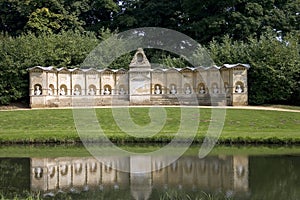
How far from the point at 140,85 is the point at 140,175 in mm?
19469

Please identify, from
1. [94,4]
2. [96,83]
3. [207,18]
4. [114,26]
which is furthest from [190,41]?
[96,83]

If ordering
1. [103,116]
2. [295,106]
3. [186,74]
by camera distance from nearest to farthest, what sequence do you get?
[103,116] → [295,106] → [186,74]

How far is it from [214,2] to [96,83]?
15187mm

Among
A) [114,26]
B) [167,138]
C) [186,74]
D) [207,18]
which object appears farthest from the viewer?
[114,26]

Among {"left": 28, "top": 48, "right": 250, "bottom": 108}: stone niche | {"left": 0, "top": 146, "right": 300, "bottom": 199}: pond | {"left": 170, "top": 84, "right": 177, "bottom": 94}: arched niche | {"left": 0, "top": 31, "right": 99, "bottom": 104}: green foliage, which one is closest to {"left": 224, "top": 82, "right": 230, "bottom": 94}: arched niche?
{"left": 28, "top": 48, "right": 250, "bottom": 108}: stone niche

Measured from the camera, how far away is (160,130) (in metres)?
19.8

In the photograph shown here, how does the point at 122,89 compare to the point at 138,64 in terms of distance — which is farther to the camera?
the point at 122,89

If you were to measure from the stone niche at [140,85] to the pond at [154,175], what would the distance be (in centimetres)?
1343

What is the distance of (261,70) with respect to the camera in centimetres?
2950

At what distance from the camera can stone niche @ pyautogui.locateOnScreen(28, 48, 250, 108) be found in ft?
96.2

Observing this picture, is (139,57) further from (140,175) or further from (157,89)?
(140,175)

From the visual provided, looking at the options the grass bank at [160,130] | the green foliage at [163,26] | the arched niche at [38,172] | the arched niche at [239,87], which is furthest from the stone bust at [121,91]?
the arched niche at [38,172]

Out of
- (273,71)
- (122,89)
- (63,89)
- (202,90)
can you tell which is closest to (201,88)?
(202,90)

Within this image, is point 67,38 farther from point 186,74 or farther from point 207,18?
point 207,18
